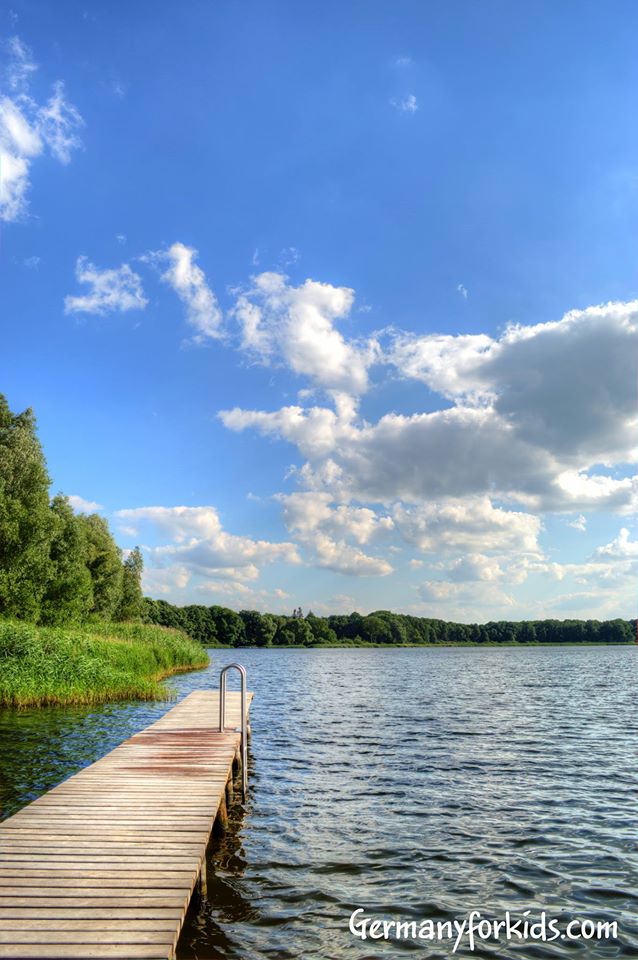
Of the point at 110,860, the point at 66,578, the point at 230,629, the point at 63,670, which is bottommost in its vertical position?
the point at 230,629

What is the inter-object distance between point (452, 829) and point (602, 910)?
3.64 m

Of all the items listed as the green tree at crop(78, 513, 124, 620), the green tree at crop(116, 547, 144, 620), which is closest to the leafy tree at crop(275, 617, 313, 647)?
the green tree at crop(116, 547, 144, 620)

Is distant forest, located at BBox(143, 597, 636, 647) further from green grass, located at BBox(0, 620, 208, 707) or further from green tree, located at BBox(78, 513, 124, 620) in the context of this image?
green grass, located at BBox(0, 620, 208, 707)

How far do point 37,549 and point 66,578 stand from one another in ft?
23.1

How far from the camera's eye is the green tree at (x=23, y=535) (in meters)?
44.4

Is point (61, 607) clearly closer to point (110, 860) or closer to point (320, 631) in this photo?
point (110, 860)

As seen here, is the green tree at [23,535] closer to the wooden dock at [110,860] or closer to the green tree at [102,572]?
the green tree at [102,572]

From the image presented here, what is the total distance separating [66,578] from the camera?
51.9 metres

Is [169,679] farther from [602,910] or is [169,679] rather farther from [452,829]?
[602,910]

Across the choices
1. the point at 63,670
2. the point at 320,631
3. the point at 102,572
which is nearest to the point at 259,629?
the point at 320,631

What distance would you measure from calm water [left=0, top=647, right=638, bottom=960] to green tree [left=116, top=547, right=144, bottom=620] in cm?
5544

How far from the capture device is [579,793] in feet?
49.3

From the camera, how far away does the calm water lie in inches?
325

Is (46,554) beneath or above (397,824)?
above
